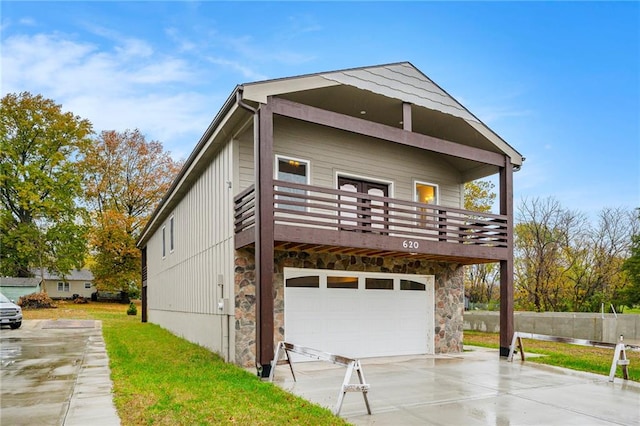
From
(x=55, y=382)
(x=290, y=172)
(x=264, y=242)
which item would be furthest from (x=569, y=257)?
(x=55, y=382)

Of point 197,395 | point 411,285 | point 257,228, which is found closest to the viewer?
point 197,395

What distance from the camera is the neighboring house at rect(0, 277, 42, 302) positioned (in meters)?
31.6

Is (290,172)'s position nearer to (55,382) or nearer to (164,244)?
(55,382)

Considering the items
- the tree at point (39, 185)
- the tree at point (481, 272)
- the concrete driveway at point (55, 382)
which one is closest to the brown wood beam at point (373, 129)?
the concrete driveway at point (55, 382)

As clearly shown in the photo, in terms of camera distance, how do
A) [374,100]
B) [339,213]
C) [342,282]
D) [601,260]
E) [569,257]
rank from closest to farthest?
1. [374,100]
2. [342,282]
3. [339,213]
4. [601,260]
5. [569,257]

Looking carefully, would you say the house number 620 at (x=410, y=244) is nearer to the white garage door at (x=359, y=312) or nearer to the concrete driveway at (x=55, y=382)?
the white garage door at (x=359, y=312)

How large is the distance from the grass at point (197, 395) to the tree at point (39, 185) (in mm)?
28390

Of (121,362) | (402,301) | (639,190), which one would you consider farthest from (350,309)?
(639,190)

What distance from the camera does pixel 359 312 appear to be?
11.5 m

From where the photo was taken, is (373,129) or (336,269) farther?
(336,269)

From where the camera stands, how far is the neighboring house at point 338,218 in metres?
9.12

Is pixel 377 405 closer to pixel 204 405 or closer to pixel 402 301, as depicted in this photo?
pixel 204 405

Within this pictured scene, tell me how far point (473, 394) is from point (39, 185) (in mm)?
35929

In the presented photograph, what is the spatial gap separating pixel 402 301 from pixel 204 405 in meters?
6.97
